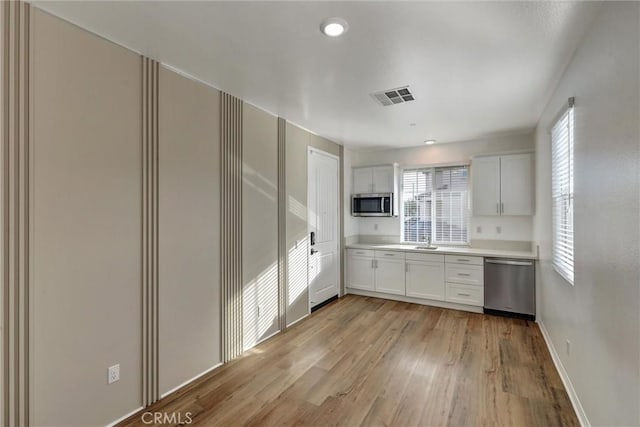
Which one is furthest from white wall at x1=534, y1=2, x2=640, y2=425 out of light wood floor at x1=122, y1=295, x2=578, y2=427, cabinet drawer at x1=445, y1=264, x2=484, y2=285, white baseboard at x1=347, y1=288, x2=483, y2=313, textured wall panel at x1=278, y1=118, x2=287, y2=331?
textured wall panel at x1=278, y1=118, x2=287, y2=331

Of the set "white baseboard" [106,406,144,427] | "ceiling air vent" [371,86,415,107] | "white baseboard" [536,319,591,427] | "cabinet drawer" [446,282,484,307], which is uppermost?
"ceiling air vent" [371,86,415,107]

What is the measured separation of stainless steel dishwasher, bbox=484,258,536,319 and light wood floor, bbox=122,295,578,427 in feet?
0.86

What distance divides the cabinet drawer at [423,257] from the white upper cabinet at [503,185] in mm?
899

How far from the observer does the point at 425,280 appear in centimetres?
466

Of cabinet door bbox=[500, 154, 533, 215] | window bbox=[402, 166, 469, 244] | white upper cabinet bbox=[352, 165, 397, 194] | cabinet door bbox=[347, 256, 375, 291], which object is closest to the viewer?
cabinet door bbox=[500, 154, 533, 215]

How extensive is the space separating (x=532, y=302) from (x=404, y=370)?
2359 millimetres

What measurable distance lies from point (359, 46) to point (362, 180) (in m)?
3.53

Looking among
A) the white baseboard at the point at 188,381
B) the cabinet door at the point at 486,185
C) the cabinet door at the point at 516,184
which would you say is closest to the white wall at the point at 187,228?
the white baseboard at the point at 188,381

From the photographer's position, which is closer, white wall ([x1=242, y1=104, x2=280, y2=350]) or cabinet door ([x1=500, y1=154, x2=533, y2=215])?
white wall ([x1=242, y1=104, x2=280, y2=350])

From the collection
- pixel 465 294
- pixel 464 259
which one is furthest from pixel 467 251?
pixel 465 294

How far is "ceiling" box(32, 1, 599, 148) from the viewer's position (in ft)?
5.70

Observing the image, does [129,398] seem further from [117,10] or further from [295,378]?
[117,10]

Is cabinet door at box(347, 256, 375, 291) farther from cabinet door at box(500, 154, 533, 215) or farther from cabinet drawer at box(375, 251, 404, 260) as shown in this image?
cabinet door at box(500, 154, 533, 215)

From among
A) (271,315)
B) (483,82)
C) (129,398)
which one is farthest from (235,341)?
(483,82)
